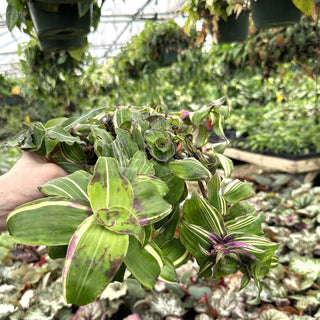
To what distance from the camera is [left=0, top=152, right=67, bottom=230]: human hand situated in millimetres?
477

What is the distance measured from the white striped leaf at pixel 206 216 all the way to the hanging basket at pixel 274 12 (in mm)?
1533

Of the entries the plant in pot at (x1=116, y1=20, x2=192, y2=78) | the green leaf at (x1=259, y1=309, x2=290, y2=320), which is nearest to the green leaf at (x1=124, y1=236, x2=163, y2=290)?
the green leaf at (x1=259, y1=309, x2=290, y2=320)

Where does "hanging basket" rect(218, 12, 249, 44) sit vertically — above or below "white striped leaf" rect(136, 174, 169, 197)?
above

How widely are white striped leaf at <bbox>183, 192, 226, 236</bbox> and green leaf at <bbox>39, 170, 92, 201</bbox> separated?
0.15 metres

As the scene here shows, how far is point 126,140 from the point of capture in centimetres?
50

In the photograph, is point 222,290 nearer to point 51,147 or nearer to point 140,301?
point 140,301

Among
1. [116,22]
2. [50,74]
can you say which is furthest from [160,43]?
[116,22]

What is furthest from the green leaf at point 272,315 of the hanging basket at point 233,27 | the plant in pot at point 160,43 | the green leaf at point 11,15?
the plant in pot at point 160,43

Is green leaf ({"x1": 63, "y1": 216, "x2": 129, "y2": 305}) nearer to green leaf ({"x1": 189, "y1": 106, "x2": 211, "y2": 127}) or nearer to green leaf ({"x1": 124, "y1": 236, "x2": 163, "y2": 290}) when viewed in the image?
green leaf ({"x1": 124, "y1": 236, "x2": 163, "y2": 290})

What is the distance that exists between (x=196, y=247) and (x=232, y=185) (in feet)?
0.42

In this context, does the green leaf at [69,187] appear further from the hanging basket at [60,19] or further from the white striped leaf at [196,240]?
the hanging basket at [60,19]

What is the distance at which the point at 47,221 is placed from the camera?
14.4 inches

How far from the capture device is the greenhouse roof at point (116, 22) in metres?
7.30

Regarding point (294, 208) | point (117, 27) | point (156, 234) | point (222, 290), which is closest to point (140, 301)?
point (222, 290)
